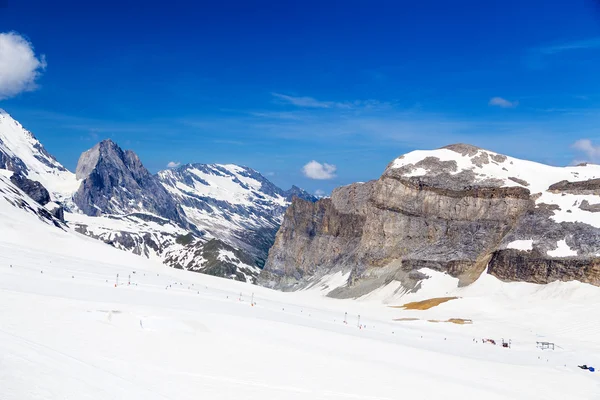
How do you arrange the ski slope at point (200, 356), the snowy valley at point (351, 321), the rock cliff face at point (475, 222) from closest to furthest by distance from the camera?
the ski slope at point (200, 356)
the snowy valley at point (351, 321)
the rock cliff face at point (475, 222)

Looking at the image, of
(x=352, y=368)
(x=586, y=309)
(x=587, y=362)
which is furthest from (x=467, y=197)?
(x=352, y=368)

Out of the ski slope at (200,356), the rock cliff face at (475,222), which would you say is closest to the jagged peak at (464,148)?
the rock cliff face at (475,222)

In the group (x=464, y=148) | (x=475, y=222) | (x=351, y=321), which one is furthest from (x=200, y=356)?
(x=464, y=148)

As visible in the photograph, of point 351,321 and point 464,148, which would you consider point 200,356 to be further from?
point 464,148

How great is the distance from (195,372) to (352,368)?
27.9ft

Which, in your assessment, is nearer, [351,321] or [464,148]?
[351,321]

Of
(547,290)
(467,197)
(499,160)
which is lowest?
(547,290)

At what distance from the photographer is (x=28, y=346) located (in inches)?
835

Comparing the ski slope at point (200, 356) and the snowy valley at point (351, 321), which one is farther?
the snowy valley at point (351, 321)

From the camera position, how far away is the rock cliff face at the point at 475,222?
10044cm

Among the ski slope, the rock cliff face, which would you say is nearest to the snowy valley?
the ski slope

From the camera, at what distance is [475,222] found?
12006 centimetres

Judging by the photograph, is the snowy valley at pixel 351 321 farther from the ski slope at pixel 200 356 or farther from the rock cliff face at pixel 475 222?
the rock cliff face at pixel 475 222

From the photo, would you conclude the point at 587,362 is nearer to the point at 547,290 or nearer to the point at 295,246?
the point at 547,290
